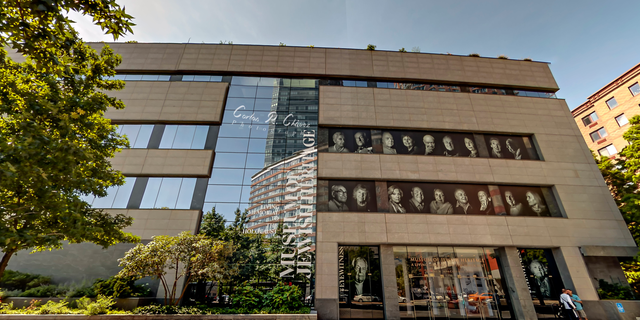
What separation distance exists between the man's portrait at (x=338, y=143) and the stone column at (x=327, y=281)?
725 cm

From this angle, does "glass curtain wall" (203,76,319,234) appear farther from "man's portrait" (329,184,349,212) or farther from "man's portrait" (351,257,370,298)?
"man's portrait" (351,257,370,298)

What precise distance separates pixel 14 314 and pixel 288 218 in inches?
549

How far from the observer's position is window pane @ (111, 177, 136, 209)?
18.4 metres

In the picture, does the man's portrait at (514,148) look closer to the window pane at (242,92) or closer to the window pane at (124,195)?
the window pane at (242,92)

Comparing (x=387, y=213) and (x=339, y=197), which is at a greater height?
(x=339, y=197)

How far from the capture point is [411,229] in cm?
1761

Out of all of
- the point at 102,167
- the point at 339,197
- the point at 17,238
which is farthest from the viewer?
the point at 339,197

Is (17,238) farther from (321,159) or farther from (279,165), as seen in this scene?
(321,159)

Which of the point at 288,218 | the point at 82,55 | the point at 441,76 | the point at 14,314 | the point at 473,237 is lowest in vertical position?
the point at 14,314

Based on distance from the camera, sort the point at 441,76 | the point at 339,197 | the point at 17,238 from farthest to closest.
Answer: the point at 441,76
the point at 339,197
the point at 17,238

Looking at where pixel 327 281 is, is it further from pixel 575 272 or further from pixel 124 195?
pixel 575 272

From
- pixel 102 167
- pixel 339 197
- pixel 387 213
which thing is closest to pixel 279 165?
pixel 339 197

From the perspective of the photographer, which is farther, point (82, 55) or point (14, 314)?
point (14, 314)

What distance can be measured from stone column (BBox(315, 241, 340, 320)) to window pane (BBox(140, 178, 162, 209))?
12733mm
